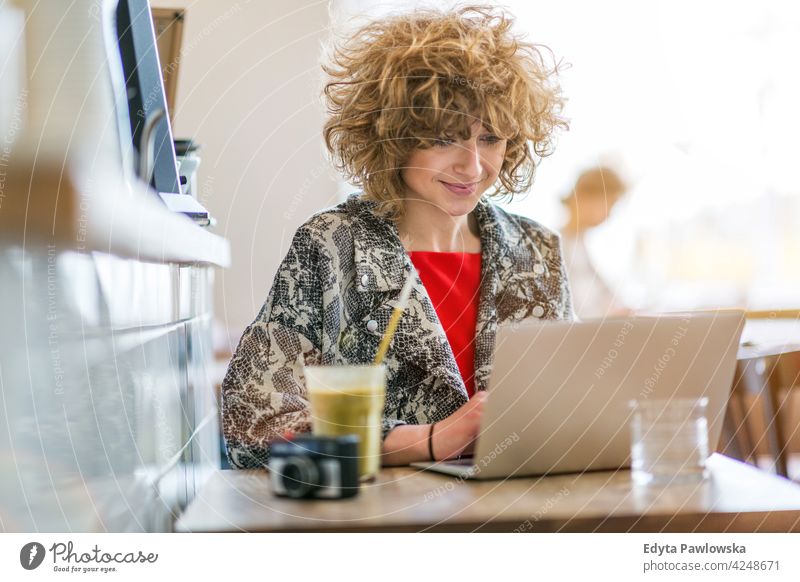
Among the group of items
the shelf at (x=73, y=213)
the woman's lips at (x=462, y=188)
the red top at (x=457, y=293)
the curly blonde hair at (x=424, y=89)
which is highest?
the curly blonde hair at (x=424, y=89)

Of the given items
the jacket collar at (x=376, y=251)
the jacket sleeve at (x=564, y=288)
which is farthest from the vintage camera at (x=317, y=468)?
the jacket sleeve at (x=564, y=288)

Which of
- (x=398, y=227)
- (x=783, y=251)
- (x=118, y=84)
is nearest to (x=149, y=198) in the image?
(x=118, y=84)

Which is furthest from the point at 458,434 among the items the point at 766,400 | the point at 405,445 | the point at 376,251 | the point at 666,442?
the point at 766,400

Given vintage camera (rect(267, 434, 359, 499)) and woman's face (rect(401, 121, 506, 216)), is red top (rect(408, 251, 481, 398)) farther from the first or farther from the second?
vintage camera (rect(267, 434, 359, 499))

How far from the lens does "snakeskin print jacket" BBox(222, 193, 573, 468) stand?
0.78 metres

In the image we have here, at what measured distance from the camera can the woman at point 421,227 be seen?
2.87ft

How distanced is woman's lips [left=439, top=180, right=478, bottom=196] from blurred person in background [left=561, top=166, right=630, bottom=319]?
0.52 feet

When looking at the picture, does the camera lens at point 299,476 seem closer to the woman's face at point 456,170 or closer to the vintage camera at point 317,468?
the vintage camera at point 317,468

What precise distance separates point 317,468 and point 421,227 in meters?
0.47

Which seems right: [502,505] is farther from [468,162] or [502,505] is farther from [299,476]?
[468,162]

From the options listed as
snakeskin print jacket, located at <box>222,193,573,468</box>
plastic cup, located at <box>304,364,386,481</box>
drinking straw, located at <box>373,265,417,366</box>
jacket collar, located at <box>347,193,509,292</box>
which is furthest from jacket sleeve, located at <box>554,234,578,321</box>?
plastic cup, located at <box>304,364,386,481</box>

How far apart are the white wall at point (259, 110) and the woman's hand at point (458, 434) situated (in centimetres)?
23

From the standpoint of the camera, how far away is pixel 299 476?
58cm
